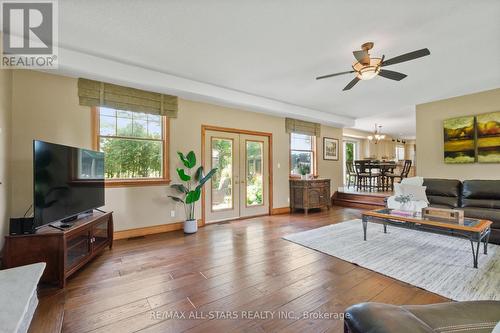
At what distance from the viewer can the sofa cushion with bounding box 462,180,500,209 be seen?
3.62m

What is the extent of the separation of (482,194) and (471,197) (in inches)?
5.9

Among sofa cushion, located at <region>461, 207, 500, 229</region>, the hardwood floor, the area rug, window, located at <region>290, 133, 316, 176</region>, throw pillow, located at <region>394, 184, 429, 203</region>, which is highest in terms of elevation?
window, located at <region>290, 133, 316, 176</region>

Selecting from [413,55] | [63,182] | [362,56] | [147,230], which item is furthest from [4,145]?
[413,55]

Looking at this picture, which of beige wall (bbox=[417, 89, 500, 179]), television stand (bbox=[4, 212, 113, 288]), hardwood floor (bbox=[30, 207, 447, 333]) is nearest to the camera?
hardwood floor (bbox=[30, 207, 447, 333])

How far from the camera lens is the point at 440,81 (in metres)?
3.88

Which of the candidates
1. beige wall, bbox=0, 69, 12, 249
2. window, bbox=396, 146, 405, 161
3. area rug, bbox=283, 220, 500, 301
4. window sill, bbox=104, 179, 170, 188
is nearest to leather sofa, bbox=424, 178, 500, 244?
area rug, bbox=283, 220, 500, 301

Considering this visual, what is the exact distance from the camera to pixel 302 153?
6395mm

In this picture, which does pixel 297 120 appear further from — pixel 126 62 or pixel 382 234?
pixel 126 62

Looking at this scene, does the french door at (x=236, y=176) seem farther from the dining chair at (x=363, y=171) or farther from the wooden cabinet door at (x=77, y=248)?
the dining chair at (x=363, y=171)

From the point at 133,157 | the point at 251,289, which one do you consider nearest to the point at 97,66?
the point at 133,157

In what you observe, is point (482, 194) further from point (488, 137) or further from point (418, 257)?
point (418, 257)

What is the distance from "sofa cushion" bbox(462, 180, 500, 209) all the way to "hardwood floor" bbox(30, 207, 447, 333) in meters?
2.89

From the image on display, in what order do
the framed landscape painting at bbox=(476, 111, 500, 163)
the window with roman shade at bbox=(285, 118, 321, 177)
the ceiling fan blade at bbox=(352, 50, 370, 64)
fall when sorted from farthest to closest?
the window with roman shade at bbox=(285, 118, 321, 177) → the framed landscape painting at bbox=(476, 111, 500, 163) → the ceiling fan blade at bbox=(352, 50, 370, 64)

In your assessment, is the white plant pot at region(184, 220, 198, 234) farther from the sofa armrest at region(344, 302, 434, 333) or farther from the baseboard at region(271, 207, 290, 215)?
the sofa armrest at region(344, 302, 434, 333)
